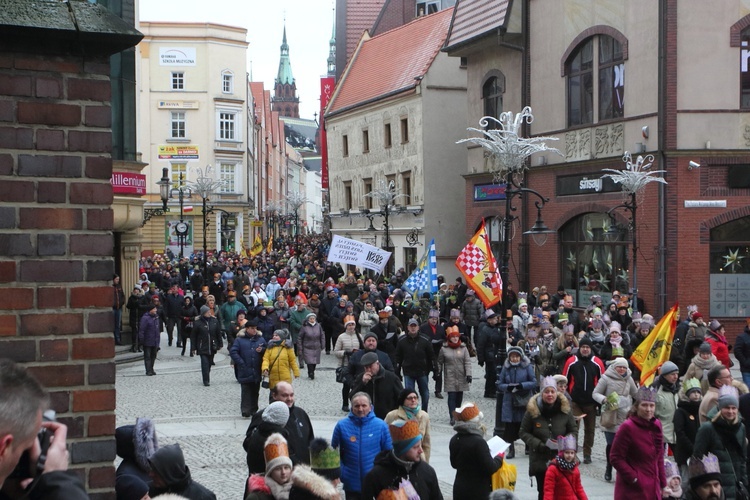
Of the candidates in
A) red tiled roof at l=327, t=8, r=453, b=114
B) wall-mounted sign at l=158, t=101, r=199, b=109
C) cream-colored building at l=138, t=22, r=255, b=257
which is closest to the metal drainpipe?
red tiled roof at l=327, t=8, r=453, b=114

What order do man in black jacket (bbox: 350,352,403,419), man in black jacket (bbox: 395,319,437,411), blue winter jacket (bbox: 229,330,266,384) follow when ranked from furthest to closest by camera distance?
blue winter jacket (bbox: 229,330,266,384) < man in black jacket (bbox: 395,319,437,411) < man in black jacket (bbox: 350,352,403,419)

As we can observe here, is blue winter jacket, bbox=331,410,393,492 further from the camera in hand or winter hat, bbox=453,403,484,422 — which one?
the camera in hand

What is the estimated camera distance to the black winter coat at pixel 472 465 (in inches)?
314

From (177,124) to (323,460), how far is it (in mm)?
62384

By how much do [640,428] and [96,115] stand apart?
578 centimetres

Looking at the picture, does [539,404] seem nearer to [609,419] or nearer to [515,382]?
[609,419]

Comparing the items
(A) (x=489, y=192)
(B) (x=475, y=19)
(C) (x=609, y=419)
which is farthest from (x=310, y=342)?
(B) (x=475, y=19)

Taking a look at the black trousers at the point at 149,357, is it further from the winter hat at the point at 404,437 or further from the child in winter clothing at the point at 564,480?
the winter hat at the point at 404,437

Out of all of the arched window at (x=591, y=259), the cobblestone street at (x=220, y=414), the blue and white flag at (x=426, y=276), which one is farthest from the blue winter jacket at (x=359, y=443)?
the arched window at (x=591, y=259)

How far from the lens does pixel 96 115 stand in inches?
179

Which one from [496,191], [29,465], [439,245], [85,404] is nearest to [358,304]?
[496,191]

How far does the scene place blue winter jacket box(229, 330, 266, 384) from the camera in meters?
16.0

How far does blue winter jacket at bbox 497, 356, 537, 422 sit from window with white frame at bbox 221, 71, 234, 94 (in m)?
57.8

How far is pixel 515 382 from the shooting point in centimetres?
1327
